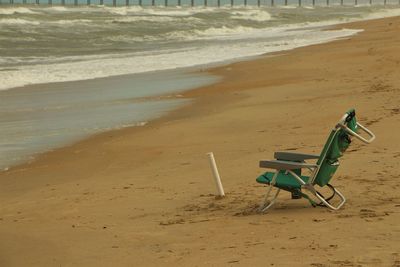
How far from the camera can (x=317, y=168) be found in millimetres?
6941

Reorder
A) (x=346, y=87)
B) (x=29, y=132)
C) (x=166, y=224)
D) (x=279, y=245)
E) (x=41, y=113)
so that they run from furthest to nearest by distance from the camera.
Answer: (x=346, y=87), (x=41, y=113), (x=29, y=132), (x=166, y=224), (x=279, y=245)

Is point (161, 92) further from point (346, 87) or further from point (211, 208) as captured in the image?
point (211, 208)

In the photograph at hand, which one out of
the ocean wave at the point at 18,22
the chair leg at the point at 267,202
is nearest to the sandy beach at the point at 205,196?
the chair leg at the point at 267,202

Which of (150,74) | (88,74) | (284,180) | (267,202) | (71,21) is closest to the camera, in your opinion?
(284,180)

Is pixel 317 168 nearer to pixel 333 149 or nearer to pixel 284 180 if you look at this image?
pixel 333 149

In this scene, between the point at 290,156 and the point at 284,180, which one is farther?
the point at 290,156

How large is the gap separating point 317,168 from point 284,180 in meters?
0.33

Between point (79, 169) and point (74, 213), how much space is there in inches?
92.5

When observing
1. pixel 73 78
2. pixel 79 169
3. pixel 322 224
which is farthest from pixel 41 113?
pixel 322 224

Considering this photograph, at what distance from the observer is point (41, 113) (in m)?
14.2

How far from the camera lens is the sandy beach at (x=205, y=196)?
236 inches

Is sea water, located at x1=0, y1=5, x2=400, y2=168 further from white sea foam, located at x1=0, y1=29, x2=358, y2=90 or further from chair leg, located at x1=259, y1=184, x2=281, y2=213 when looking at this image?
chair leg, located at x1=259, y1=184, x2=281, y2=213

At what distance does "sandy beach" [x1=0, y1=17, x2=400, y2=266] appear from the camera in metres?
5.99

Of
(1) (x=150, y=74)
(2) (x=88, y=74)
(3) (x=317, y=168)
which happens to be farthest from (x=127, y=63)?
(3) (x=317, y=168)
